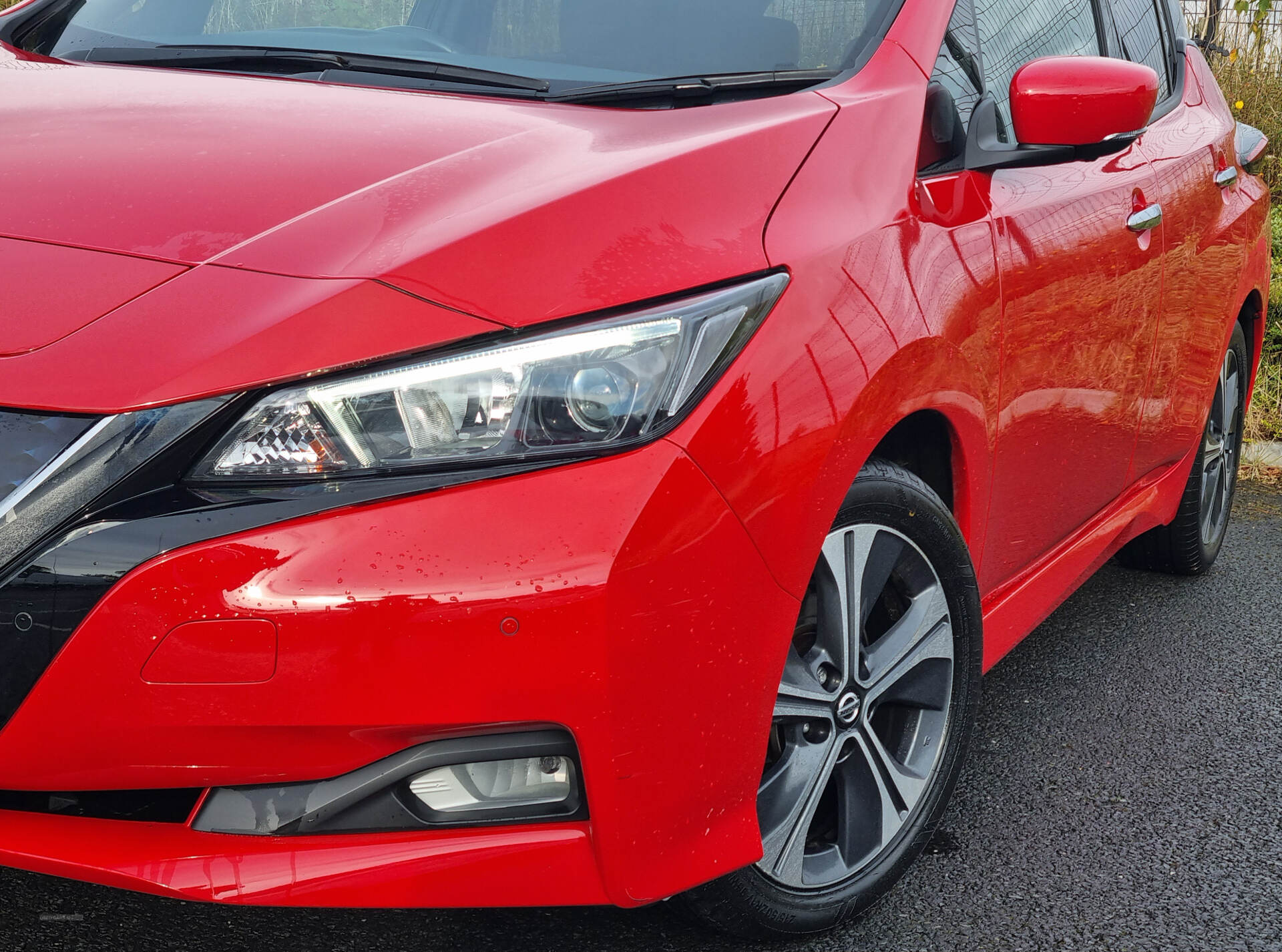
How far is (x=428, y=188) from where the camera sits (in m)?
1.57

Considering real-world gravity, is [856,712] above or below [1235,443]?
above

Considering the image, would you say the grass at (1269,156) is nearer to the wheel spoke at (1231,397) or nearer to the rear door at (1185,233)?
the wheel spoke at (1231,397)

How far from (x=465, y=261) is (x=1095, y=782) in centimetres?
169

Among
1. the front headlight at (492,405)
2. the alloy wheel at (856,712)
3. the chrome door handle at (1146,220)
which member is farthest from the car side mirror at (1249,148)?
the front headlight at (492,405)

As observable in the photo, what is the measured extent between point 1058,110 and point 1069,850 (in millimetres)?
1222

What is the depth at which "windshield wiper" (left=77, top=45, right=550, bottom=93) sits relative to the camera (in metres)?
2.06

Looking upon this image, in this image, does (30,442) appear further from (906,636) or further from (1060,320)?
(1060,320)

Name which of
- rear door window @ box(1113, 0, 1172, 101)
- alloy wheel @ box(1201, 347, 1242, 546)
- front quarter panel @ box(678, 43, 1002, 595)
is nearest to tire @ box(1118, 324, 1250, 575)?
alloy wheel @ box(1201, 347, 1242, 546)

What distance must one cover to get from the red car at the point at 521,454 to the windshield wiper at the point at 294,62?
29 millimetres

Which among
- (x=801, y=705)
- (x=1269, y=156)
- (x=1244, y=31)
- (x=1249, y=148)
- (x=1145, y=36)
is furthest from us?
(x=1244, y=31)

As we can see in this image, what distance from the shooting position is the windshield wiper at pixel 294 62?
2.06 m

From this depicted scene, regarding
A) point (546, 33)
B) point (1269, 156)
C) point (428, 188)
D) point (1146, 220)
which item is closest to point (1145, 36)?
point (1146, 220)

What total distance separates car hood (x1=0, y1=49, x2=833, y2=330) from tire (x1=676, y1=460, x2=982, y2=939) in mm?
462

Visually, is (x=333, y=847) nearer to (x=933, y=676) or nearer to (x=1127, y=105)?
(x=933, y=676)
